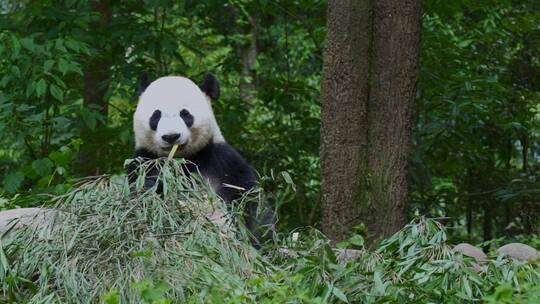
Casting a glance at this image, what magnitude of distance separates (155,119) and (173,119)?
5.1 inches

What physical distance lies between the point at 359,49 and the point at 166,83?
1.16 m

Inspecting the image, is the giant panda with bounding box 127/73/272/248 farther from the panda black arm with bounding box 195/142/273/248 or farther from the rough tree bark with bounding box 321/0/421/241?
the rough tree bark with bounding box 321/0/421/241

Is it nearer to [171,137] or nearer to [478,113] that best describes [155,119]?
[171,137]

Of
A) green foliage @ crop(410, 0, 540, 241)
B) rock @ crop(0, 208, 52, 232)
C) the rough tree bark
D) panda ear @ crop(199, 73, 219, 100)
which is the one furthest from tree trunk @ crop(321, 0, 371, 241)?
green foliage @ crop(410, 0, 540, 241)

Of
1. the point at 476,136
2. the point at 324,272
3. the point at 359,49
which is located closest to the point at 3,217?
the point at 324,272

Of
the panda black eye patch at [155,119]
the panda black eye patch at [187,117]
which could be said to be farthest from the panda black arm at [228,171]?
the panda black eye patch at [155,119]

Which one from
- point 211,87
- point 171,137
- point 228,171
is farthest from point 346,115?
point 171,137

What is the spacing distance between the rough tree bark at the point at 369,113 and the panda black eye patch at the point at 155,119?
0.97 metres

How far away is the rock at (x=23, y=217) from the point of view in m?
4.50

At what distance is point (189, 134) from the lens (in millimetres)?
5520

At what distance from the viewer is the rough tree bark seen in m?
5.45

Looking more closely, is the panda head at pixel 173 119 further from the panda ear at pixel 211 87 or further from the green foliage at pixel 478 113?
the green foliage at pixel 478 113

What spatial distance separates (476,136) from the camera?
8570mm

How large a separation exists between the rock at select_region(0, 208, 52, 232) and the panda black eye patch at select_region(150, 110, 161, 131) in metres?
0.93
